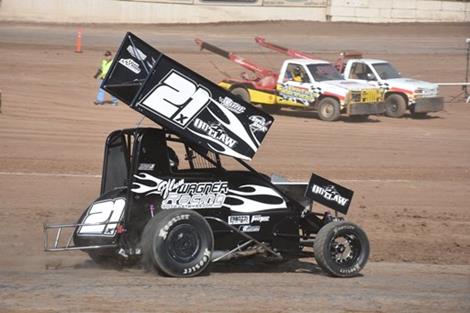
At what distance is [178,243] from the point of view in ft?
30.7

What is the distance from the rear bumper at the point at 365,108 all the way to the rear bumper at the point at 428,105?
4.07 ft

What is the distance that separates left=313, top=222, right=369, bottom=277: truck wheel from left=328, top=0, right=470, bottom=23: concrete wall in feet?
127

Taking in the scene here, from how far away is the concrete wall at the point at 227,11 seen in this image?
4425cm

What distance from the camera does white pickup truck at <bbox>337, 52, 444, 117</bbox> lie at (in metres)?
28.0

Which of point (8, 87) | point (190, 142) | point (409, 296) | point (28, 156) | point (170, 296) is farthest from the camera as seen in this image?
point (8, 87)

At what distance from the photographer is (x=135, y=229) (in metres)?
9.55

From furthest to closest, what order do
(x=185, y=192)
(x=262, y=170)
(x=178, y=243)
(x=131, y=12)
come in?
(x=131, y=12), (x=262, y=170), (x=185, y=192), (x=178, y=243)

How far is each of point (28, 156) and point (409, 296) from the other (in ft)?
38.7

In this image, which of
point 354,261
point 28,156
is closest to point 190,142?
point 354,261

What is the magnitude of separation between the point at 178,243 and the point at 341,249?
6.14 ft

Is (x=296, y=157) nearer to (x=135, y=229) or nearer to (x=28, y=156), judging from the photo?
(x=28, y=156)

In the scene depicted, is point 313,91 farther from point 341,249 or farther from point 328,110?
point 341,249

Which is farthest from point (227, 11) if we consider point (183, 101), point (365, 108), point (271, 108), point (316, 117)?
point (183, 101)

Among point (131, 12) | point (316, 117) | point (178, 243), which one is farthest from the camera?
point (131, 12)
